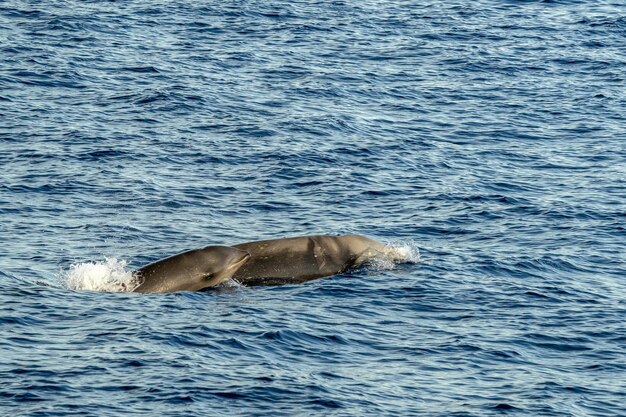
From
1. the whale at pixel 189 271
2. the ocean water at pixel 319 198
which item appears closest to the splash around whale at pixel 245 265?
the whale at pixel 189 271

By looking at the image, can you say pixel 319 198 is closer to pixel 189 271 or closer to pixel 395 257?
pixel 395 257

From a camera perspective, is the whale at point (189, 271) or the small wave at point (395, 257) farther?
the small wave at point (395, 257)

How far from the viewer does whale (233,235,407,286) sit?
123ft

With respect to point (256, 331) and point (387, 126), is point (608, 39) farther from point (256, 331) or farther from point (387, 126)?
point (256, 331)

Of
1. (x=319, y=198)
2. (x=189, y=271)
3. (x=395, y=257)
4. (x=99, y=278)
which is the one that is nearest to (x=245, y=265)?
(x=189, y=271)

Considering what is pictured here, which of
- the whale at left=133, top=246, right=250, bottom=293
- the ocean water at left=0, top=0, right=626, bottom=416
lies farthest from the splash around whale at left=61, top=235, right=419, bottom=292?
the ocean water at left=0, top=0, right=626, bottom=416

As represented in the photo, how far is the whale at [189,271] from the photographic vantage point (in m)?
36.2

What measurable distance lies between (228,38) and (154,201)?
77.4 feet

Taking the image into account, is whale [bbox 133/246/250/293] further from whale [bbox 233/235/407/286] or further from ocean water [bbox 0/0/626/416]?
whale [bbox 233/235/407/286]

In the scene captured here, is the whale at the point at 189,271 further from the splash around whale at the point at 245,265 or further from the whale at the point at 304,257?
the whale at the point at 304,257

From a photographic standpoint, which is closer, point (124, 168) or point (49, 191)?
point (49, 191)

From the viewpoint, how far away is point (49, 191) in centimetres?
4538

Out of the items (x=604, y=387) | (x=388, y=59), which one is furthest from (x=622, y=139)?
(x=604, y=387)

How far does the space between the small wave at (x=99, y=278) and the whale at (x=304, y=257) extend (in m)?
2.86
